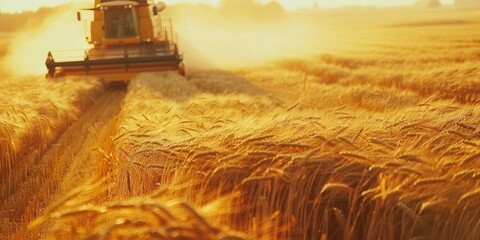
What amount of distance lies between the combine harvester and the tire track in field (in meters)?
4.89

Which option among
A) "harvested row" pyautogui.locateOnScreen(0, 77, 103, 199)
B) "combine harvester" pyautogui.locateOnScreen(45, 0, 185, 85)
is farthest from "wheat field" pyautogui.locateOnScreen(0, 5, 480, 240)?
"combine harvester" pyautogui.locateOnScreen(45, 0, 185, 85)

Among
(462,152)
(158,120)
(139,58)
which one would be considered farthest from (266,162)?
(139,58)

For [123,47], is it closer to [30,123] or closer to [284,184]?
[30,123]

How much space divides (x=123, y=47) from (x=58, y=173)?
1084 cm

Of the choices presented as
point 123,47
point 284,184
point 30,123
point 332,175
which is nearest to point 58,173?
point 30,123

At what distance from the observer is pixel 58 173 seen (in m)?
5.84

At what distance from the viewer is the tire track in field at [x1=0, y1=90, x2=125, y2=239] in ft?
14.8

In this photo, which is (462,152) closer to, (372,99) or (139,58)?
(372,99)

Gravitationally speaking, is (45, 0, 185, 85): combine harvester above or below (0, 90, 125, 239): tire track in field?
above

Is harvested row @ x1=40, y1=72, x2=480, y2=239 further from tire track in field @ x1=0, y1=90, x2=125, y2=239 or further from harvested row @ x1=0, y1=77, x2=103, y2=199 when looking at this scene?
harvested row @ x1=0, y1=77, x2=103, y2=199

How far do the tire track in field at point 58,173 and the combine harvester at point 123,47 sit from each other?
16.0 ft

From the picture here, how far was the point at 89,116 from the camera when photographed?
10.1 meters

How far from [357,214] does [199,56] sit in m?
28.1

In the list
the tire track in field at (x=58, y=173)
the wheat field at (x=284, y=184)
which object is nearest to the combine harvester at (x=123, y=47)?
the tire track in field at (x=58, y=173)
